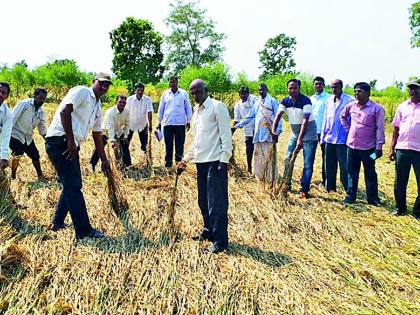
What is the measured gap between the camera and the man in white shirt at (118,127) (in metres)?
6.01

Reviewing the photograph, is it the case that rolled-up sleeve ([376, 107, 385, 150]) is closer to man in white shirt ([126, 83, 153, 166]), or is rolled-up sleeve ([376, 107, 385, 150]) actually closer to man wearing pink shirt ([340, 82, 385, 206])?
man wearing pink shirt ([340, 82, 385, 206])

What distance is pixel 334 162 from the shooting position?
5617 mm

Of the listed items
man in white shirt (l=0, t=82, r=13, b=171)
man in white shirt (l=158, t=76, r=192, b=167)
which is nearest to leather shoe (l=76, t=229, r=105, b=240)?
man in white shirt (l=0, t=82, r=13, b=171)

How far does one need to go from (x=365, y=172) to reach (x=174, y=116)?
10.3 ft

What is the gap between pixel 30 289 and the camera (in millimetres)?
2734

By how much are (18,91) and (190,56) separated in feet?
82.8

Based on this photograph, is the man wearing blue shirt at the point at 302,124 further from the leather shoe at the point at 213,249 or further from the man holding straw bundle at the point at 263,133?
the leather shoe at the point at 213,249

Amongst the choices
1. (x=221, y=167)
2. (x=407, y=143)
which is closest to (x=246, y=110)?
(x=407, y=143)

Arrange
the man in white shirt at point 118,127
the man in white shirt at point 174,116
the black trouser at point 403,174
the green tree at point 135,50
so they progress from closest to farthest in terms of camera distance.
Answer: the black trouser at point 403,174, the man in white shirt at point 118,127, the man in white shirt at point 174,116, the green tree at point 135,50

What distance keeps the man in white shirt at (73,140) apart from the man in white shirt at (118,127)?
86.4 inches

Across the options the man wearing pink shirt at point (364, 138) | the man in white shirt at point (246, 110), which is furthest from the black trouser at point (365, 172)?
the man in white shirt at point (246, 110)

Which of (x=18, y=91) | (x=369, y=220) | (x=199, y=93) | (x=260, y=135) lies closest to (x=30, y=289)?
(x=199, y=93)

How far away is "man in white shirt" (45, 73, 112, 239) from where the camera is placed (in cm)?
356

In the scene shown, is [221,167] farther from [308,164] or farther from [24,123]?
[24,123]
